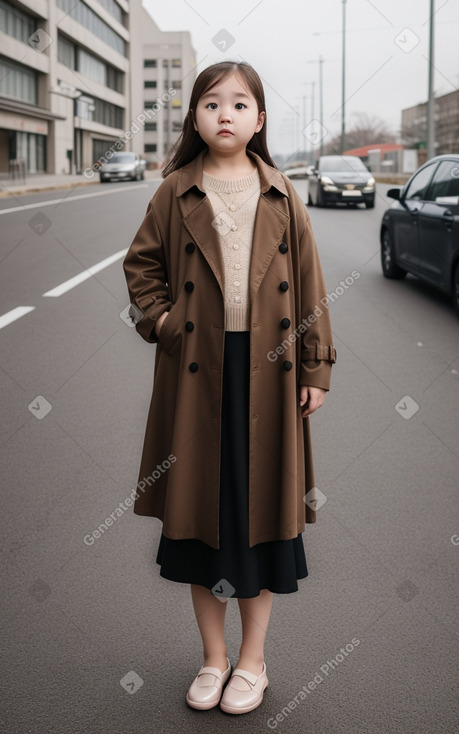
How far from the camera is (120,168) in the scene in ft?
153

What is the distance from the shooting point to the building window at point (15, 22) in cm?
4908

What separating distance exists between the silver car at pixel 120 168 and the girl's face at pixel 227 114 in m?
44.8

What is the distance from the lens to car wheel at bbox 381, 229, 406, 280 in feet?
38.5

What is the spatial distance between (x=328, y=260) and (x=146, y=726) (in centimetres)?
1138

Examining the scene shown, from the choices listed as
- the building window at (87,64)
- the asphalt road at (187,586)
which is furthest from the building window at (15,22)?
the asphalt road at (187,586)

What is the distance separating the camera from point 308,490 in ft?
9.01

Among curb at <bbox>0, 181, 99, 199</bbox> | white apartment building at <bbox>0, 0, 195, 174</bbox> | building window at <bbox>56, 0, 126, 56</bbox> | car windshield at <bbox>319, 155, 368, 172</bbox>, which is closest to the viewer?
car windshield at <bbox>319, 155, 368, 172</bbox>

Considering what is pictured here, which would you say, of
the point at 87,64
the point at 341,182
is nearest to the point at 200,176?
the point at 341,182

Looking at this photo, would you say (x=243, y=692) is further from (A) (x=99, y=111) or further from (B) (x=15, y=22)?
(A) (x=99, y=111)

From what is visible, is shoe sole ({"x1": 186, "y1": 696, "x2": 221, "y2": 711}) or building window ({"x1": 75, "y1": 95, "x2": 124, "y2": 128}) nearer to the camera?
shoe sole ({"x1": 186, "y1": 696, "x2": 221, "y2": 711})

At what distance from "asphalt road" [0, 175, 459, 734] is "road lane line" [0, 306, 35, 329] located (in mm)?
784

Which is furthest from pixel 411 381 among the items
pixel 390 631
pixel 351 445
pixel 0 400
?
pixel 390 631

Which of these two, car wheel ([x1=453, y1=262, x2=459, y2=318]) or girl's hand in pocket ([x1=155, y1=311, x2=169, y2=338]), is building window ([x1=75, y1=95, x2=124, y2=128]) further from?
girl's hand in pocket ([x1=155, y1=311, x2=169, y2=338])

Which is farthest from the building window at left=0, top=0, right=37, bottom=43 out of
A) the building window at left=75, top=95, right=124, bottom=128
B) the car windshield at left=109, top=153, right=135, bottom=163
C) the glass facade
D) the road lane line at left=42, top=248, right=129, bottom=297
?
the road lane line at left=42, top=248, right=129, bottom=297
